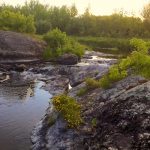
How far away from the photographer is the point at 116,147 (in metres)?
14.2

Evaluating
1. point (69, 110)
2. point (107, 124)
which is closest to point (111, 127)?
point (107, 124)

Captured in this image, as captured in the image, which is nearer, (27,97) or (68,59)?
(27,97)

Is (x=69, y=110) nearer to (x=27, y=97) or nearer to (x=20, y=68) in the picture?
(x=27, y=97)

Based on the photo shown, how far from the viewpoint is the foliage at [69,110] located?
58.3ft

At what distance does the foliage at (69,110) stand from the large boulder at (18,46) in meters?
33.6

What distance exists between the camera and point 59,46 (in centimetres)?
5738

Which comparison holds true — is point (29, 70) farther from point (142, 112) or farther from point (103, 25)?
point (103, 25)

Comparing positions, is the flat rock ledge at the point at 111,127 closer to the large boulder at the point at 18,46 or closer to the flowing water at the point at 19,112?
the flowing water at the point at 19,112

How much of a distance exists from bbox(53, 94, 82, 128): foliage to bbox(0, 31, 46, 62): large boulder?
3356 cm

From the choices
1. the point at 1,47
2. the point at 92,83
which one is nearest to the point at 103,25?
the point at 1,47

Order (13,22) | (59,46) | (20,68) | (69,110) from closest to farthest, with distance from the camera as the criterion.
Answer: (69,110)
(20,68)
(59,46)
(13,22)

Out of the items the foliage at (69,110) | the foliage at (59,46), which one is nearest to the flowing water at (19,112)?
the foliage at (69,110)

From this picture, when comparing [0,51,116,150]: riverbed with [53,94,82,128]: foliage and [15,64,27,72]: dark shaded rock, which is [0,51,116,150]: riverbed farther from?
[53,94,82,128]: foliage

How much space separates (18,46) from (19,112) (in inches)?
1228
